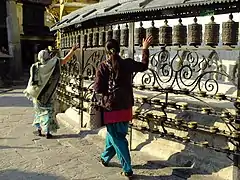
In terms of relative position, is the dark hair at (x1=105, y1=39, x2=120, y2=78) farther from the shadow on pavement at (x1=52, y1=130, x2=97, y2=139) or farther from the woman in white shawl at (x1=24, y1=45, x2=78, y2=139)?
the shadow on pavement at (x1=52, y1=130, x2=97, y2=139)

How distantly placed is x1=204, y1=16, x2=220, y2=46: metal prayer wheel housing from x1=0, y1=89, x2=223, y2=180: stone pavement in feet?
6.02

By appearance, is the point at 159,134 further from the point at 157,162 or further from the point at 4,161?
the point at 4,161

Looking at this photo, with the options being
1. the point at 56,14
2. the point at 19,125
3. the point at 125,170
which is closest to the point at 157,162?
the point at 125,170

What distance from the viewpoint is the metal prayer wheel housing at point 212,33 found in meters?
4.51

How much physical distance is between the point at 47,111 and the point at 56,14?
13.6 metres

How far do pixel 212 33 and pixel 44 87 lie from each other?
3.80 meters

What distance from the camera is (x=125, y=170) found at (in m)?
4.90

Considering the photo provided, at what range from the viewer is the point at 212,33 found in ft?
14.8

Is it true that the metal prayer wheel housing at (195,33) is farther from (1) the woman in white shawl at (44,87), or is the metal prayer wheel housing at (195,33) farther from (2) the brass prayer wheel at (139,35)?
(1) the woman in white shawl at (44,87)

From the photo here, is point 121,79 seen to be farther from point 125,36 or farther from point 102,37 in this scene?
point 102,37

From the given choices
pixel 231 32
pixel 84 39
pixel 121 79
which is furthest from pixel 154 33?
pixel 84 39

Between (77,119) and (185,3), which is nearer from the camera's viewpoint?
(185,3)

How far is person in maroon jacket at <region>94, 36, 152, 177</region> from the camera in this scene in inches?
188

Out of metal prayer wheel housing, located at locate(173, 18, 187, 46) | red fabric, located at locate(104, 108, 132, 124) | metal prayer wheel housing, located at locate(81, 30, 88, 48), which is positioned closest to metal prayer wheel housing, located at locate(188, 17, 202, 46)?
metal prayer wheel housing, located at locate(173, 18, 187, 46)
